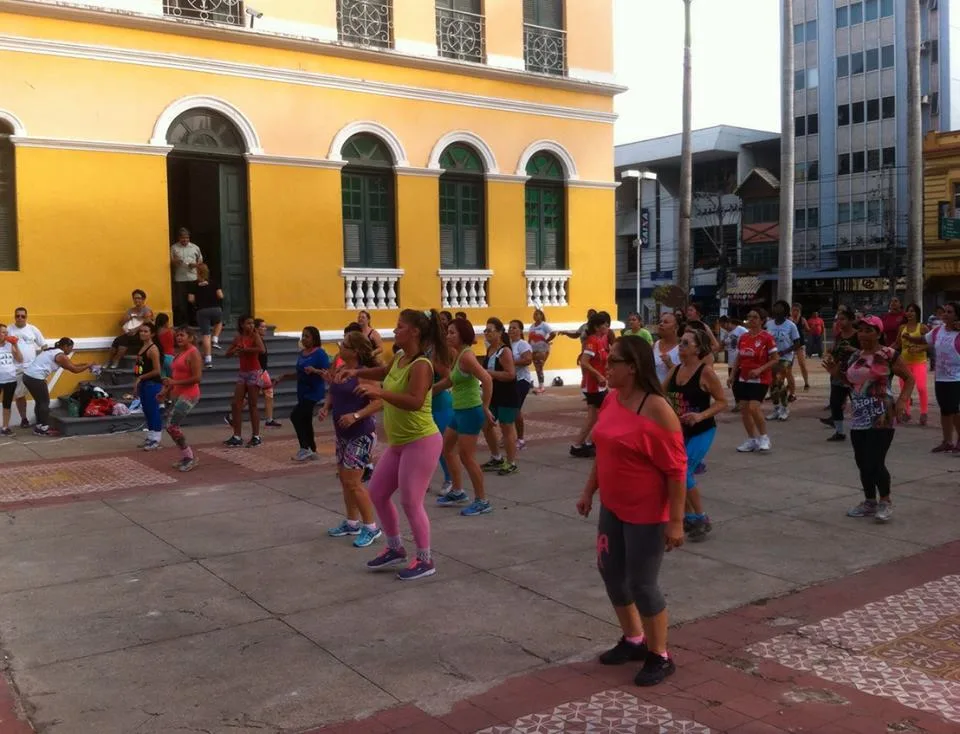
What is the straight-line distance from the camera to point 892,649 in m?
5.13

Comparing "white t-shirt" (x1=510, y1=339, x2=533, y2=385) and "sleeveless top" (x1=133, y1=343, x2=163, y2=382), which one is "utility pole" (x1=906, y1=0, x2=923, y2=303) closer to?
"white t-shirt" (x1=510, y1=339, x2=533, y2=385)

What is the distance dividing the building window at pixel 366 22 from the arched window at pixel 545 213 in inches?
160

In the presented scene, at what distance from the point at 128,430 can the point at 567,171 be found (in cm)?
1085

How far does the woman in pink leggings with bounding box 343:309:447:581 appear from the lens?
624cm

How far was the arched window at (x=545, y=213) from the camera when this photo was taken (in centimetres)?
2025

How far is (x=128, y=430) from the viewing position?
1395 cm

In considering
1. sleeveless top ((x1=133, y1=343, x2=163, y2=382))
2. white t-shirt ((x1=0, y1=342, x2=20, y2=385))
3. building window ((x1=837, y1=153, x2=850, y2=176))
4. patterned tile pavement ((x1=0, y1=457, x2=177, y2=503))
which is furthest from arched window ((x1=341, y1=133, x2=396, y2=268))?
building window ((x1=837, y1=153, x2=850, y2=176))

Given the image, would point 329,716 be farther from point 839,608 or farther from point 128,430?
point 128,430

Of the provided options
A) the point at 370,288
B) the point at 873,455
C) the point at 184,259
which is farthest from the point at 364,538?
the point at 370,288

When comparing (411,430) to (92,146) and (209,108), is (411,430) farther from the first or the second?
(209,108)

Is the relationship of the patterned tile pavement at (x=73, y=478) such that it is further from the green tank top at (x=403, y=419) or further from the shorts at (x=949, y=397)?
the shorts at (x=949, y=397)

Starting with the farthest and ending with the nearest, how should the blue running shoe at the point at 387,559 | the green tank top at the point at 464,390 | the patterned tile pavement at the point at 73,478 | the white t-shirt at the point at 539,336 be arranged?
1. the white t-shirt at the point at 539,336
2. the patterned tile pavement at the point at 73,478
3. the green tank top at the point at 464,390
4. the blue running shoe at the point at 387,559

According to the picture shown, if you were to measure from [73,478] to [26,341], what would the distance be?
4174 mm

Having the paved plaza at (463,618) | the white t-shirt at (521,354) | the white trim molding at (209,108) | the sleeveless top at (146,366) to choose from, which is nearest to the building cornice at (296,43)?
the white trim molding at (209,108)
